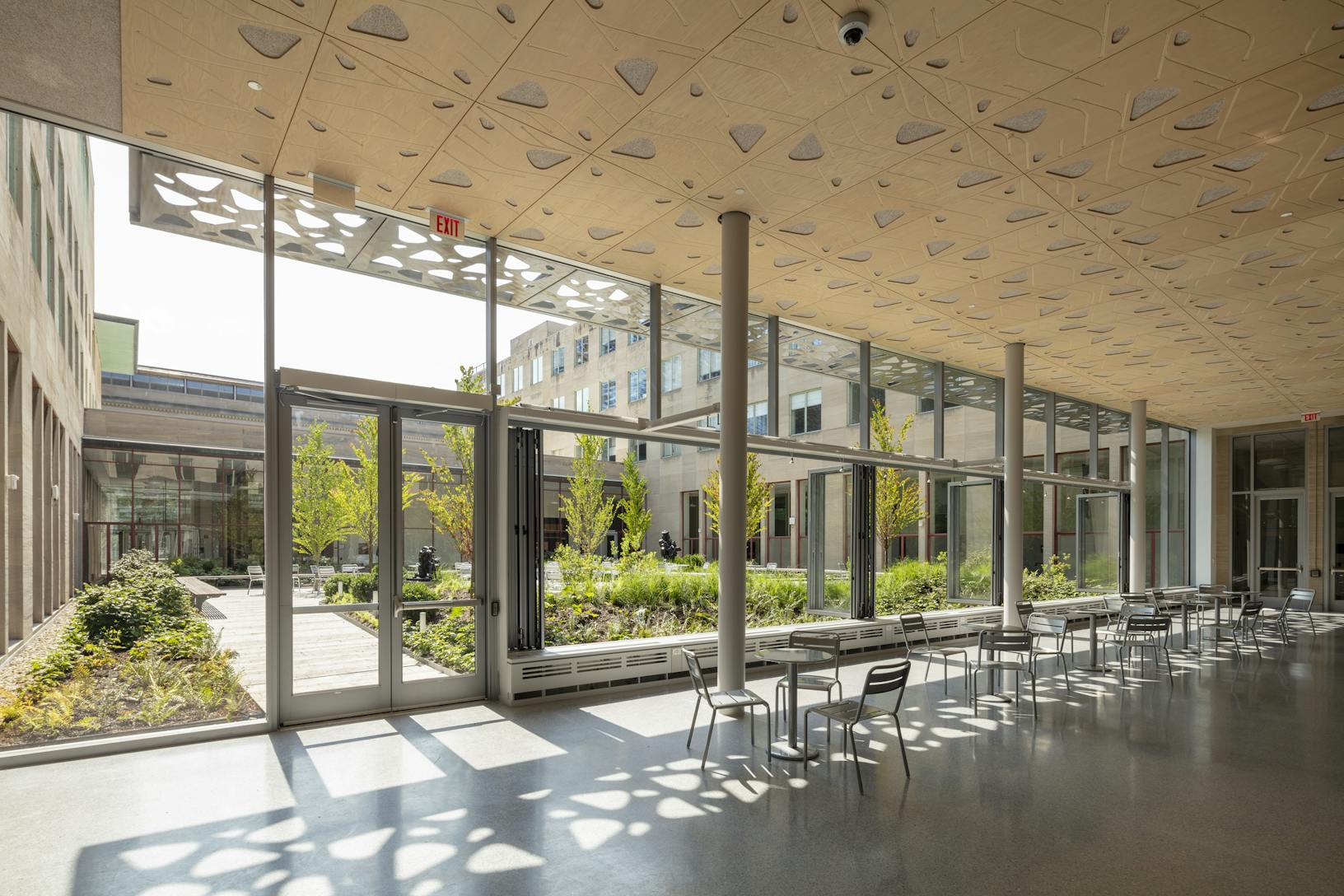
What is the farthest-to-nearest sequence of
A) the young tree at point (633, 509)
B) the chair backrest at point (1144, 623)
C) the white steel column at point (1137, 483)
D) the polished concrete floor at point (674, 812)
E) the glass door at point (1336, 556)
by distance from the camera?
1. the glass door at point (1336, 556)
2. the white steel column at point (1137, 483)
3. the young tree at point (633, 509)
4. the chair backrest at point (1144, 623)
5. the polished concrete floor at point (674, 812)

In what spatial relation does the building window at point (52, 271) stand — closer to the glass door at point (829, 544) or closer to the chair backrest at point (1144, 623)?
the glass door at point (829, 544)

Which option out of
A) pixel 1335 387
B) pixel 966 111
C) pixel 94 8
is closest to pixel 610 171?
pixel 966 111

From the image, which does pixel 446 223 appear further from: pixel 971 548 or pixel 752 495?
pixel 971 548

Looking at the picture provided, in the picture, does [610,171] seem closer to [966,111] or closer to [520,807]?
[966,111]

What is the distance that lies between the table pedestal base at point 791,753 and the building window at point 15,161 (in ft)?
25.7

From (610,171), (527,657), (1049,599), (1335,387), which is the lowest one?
(1049,599)

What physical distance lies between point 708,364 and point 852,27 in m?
4.75

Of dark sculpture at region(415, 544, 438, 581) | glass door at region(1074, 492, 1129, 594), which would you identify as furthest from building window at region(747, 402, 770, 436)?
glass door at region(1074, 492, 1129, 594)

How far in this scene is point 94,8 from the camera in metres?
4.07

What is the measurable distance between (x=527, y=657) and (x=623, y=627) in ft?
6.95

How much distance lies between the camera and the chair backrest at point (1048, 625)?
28.0 ft

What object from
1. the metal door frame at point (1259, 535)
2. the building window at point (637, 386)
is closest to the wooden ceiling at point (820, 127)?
the building window at point (637, 386)

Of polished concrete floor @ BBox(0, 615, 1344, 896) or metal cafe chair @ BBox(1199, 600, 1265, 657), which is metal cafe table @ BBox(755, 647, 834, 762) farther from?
metal cafe chair @ BBox(1199, 600, 1265, 657)

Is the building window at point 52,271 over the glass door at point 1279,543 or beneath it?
over
